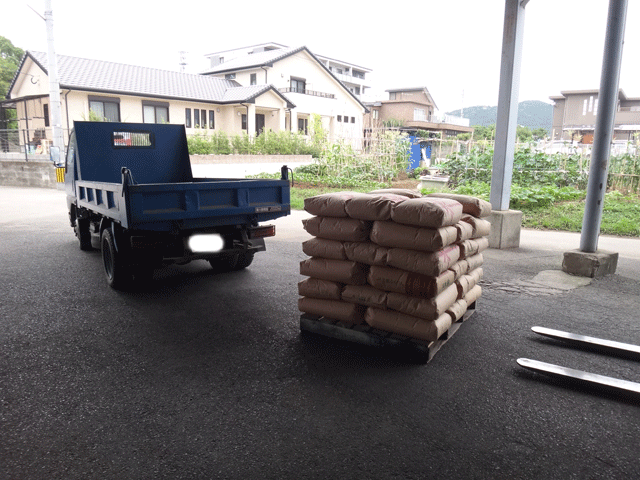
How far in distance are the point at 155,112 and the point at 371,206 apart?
90.1ft

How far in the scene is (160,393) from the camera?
11.2 feet

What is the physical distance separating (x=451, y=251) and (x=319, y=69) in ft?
122

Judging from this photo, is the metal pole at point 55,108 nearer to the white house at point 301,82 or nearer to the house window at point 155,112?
the house window at point 155,112

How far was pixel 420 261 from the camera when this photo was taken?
385 cm

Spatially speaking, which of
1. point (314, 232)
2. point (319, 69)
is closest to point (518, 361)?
point (314, 232)

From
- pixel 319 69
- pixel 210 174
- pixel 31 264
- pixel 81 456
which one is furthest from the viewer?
pixel 319 69

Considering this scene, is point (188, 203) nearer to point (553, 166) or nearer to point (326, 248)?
point (326, 248)

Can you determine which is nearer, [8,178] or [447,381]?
[447,381]

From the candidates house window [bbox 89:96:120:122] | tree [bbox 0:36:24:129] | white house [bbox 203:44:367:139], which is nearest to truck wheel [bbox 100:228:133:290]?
house window [bbox 89:96:120:122]

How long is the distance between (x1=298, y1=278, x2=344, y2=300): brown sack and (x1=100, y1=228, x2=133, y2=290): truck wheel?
2.61 meters

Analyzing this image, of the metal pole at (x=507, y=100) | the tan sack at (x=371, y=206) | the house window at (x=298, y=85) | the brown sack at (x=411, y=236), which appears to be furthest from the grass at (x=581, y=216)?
the house window at (x=298, y=85)

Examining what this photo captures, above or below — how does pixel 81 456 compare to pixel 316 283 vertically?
below

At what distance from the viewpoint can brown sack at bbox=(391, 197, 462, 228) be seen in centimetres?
374

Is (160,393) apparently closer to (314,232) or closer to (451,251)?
(314,232)
